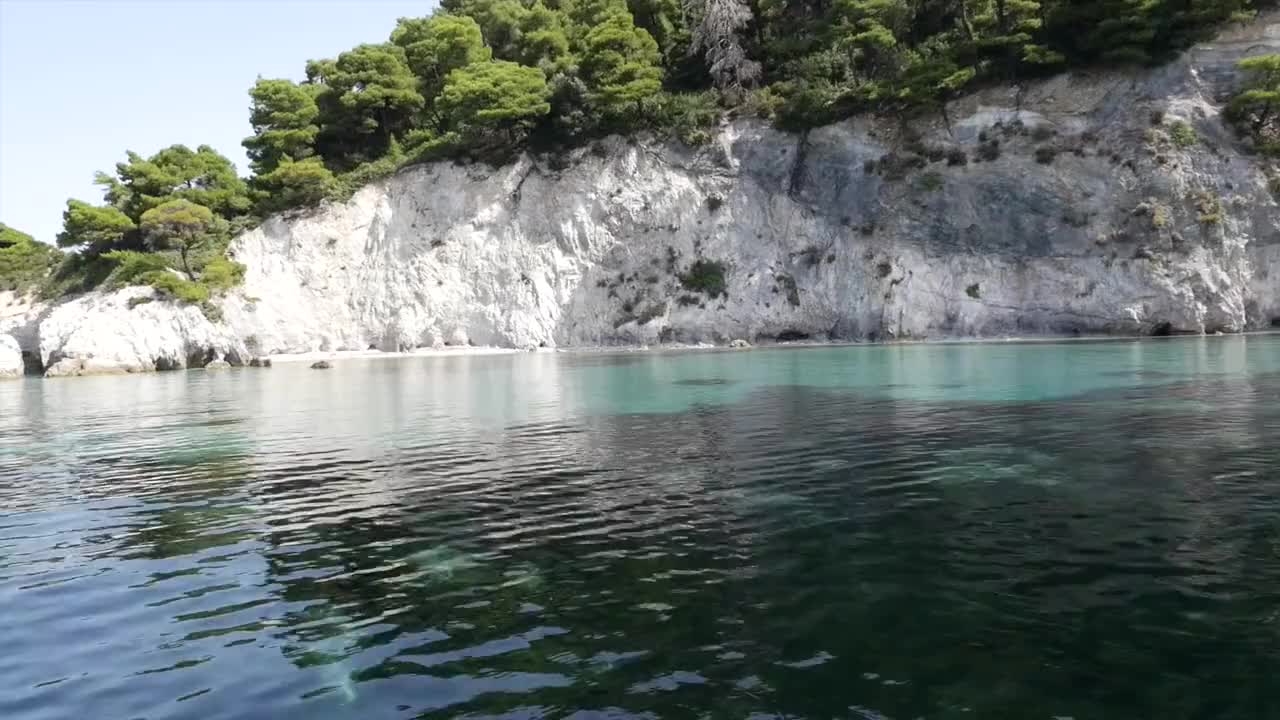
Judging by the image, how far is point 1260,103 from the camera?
49.0m

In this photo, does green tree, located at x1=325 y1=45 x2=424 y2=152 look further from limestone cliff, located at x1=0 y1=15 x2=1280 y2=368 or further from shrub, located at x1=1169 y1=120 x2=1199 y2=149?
→ shrub, located at x1=1169 y1=120 x2=1199 y2=149

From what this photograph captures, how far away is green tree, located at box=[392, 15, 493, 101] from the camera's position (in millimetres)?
69062

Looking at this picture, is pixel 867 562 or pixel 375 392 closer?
pixel 867 562

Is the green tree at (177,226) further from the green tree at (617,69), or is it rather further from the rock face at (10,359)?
the green tree at (617,69)

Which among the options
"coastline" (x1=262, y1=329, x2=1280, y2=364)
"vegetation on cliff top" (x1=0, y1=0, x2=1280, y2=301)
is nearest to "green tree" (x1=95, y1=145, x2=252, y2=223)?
"vegetation on cliff top" (x1=0, y1=0, x2=1280, y2=301)

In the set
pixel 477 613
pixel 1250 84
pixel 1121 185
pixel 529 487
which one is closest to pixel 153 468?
pixel 529 487

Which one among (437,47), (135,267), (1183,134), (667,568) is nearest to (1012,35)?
(1183,134)

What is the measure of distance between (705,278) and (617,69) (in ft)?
50.3

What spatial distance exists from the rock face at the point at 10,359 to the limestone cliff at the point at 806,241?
Answer: 2.28 metres

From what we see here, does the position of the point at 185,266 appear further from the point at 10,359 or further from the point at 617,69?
the point at 617,69

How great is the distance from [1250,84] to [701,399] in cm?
4261

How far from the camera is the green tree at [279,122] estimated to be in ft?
214

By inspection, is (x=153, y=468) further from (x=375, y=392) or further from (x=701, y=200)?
(x=701, y=200)

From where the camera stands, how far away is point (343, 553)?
34.7 feet
